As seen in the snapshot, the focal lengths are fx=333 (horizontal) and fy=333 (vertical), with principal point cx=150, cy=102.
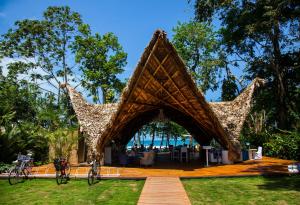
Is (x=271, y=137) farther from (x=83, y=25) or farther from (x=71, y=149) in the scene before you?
(x=83, y=25)

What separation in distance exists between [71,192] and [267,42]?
19442 millimetres

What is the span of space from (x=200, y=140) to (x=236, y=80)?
8470mm

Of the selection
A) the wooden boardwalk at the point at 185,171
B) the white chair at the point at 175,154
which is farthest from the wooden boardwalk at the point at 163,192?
the white chair at the point at 175,154

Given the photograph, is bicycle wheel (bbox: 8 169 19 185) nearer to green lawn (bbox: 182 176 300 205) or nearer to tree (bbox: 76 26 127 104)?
green lawn (bbox: 182 176 300 205)

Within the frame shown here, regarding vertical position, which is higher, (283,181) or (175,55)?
(175,55)

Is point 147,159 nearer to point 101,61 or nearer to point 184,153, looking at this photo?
point 184,153

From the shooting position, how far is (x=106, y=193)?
369 inches

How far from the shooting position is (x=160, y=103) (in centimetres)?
1884

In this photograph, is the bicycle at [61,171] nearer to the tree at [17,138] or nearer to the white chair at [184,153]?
the tree at [17,138]

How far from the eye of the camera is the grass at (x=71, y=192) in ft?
28.4

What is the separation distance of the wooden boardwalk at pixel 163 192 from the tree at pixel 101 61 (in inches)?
769

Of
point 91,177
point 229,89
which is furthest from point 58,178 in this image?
point 229,89

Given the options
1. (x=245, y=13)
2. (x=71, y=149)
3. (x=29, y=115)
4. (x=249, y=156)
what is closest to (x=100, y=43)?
(x=29, y=115)

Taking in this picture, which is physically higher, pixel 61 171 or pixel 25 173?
pixel 61 171
